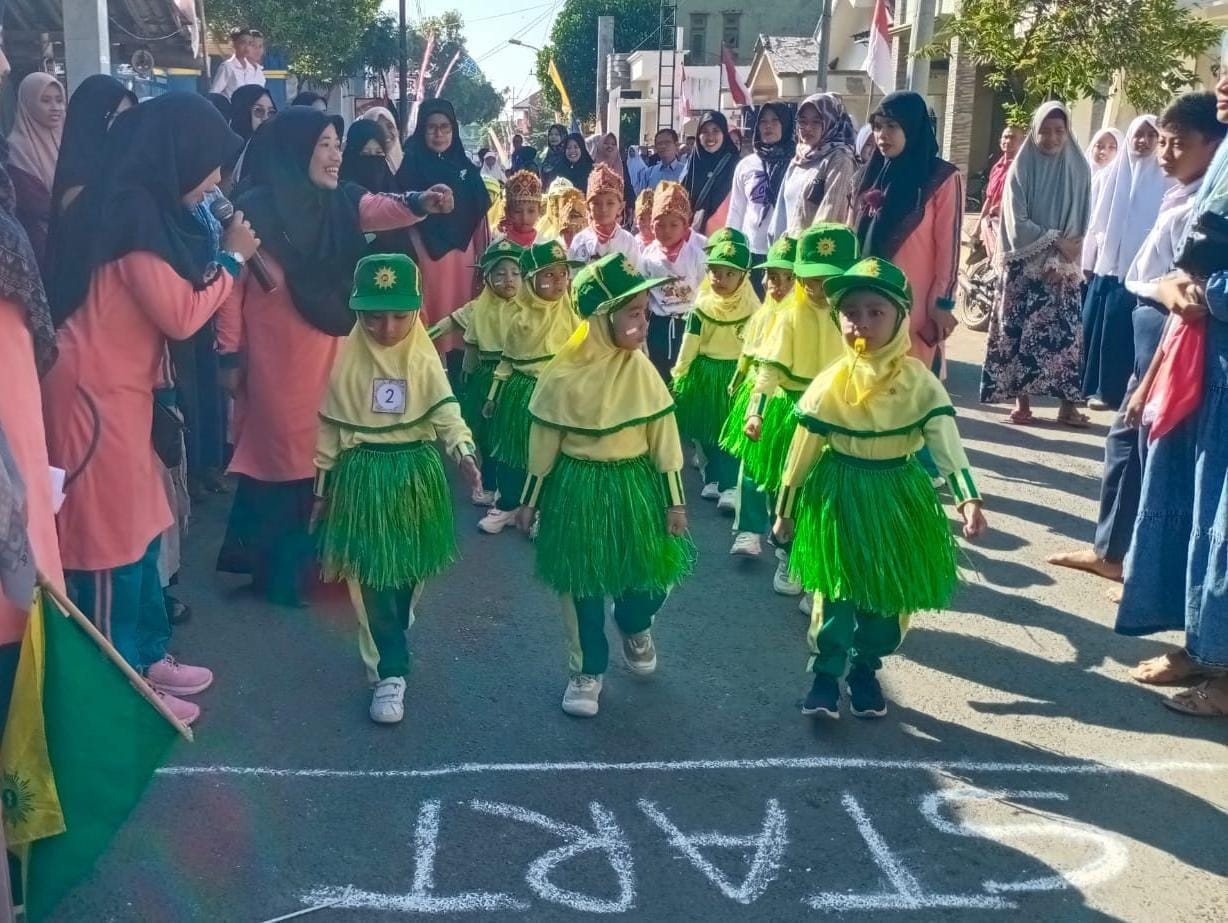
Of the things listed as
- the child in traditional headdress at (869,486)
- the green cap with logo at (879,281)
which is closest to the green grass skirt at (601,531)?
the child in traditional headdress at (869,486)

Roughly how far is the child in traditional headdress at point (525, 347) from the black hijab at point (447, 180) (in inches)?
40.7

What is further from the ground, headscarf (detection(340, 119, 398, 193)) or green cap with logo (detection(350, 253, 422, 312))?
headscarf (detection(340, 119, 398, 193))

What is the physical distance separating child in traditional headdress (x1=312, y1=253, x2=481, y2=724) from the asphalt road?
454mm

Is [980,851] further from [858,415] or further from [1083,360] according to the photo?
[1083,360]

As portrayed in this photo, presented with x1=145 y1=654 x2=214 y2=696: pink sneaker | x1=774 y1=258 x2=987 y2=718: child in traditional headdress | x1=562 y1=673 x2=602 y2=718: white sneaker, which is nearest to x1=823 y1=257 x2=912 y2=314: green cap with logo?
x1=774 y1=258 x2=987 y2=718: child in traditional headdress

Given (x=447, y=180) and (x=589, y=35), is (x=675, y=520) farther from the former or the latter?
(x=589, y=35)

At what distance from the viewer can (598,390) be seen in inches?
160

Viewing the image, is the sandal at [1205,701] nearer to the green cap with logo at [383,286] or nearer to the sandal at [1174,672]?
the sandal at [1174,672]

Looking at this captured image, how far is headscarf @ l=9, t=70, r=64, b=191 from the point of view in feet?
18.4

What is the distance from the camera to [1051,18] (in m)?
9.88

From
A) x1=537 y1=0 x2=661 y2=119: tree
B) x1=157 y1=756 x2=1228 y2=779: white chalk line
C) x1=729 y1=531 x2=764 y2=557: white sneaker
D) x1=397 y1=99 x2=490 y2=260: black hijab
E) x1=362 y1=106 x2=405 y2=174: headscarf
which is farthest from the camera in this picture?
x1=537 y1=0 x2=661 y2=119: tree

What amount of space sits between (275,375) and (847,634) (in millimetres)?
2531

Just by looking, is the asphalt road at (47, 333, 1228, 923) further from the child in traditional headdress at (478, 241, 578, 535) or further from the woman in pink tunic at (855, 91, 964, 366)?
the woman in pink tunic at (855, 91, 964, 366)

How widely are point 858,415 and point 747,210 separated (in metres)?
4.52
